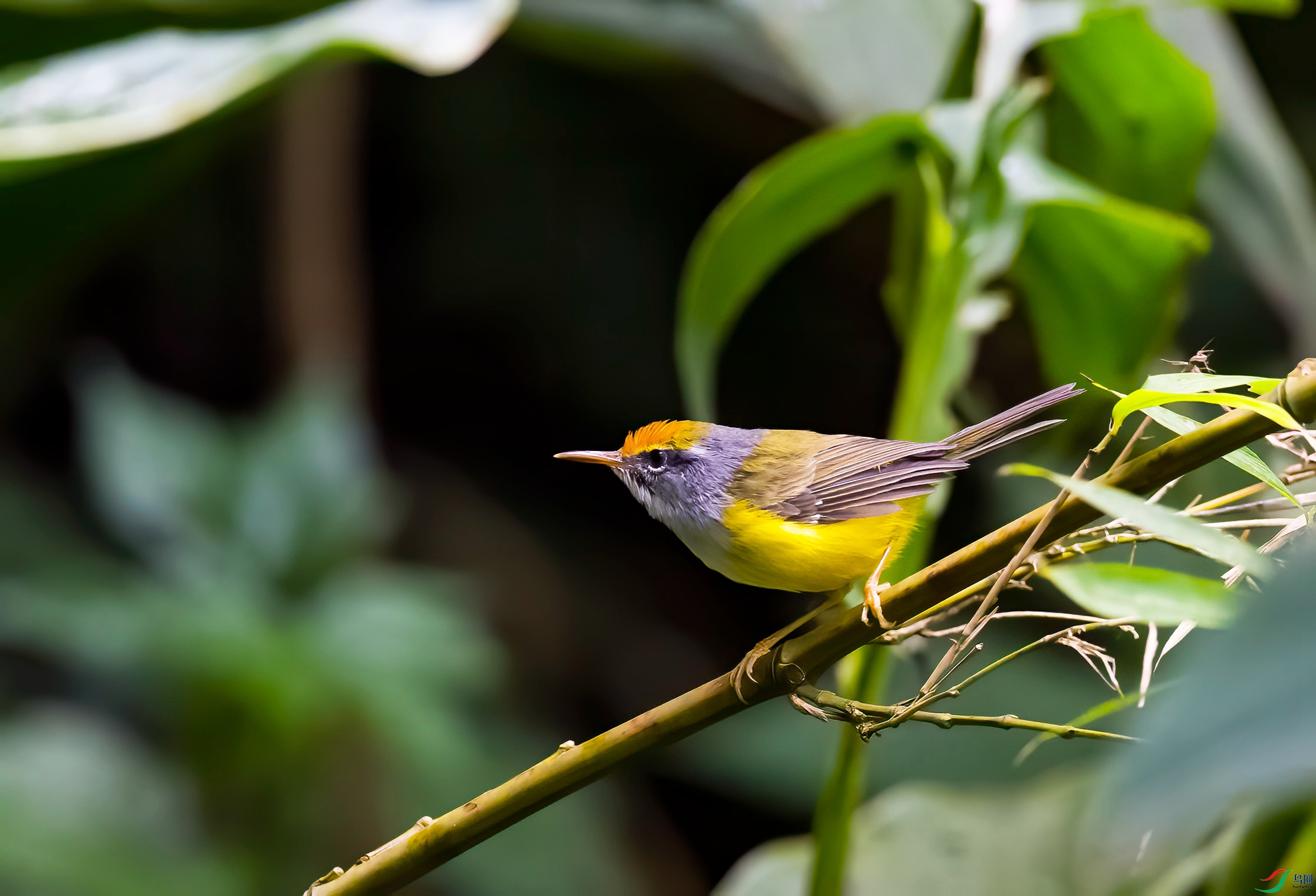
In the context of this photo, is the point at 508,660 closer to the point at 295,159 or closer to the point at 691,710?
the point at 295,159

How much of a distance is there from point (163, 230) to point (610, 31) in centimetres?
207

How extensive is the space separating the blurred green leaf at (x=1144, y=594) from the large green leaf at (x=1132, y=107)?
0.99m

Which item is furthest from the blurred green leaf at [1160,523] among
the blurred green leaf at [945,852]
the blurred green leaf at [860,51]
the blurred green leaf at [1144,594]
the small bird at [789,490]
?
the blurred green leaf at [860,51]

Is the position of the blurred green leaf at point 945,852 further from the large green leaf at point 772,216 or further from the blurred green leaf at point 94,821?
the blurred green leaf at point 94,821

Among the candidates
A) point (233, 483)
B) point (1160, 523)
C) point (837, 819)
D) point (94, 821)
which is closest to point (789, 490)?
point (837, 819)

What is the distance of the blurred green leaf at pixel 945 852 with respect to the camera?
1.34 metres

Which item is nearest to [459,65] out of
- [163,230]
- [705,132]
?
[705,132]

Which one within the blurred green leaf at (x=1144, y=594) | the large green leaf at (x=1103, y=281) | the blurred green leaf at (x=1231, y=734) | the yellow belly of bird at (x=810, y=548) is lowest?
the blurred green leaf at (x=1231, y=734)

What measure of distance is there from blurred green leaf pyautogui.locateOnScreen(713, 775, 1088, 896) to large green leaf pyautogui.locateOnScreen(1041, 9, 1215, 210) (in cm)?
96

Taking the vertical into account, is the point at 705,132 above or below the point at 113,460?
above

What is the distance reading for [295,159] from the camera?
3.29m

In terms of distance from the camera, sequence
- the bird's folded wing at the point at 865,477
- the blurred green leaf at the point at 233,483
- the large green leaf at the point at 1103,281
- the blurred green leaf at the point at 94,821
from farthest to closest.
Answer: the blurred green leaf at the point at 233,483 → the blurred green leaf at the point at 94,821 → the large green leaf at the point at 1103,281 → the bird's folded wing at the point at 865,477

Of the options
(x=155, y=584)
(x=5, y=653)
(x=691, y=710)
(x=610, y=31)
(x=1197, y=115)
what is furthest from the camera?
(x=5, y=653)

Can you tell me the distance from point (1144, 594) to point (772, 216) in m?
0.90
